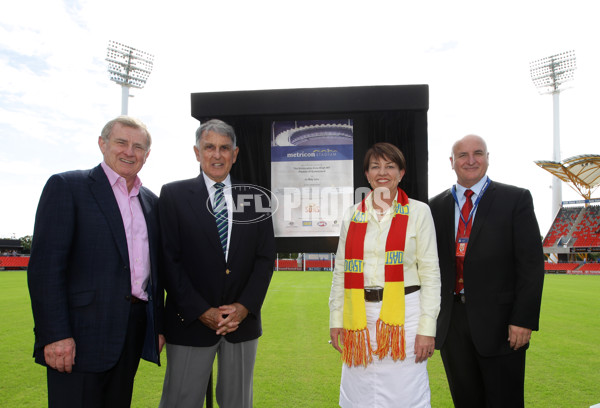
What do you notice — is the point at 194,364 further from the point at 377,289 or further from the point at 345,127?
the point at 345,127

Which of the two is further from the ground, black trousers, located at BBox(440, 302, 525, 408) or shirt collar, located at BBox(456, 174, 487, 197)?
shirt collar, located at BBox(456, 174, 487, 197)

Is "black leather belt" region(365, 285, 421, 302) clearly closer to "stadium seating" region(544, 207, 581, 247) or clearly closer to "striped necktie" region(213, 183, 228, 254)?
"striped necktie" region(213, 183, 228, 254)

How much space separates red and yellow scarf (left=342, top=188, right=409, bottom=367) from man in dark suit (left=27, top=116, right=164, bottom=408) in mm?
1044

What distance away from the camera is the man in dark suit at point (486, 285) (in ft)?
7.27

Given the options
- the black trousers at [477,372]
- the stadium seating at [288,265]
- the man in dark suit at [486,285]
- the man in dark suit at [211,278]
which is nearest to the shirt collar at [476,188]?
the man in dark suit at [486,285]

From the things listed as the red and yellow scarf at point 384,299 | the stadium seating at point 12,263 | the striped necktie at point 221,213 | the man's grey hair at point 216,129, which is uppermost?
the man's grey hair at point 216,129

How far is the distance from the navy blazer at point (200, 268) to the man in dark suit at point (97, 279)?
10 cm

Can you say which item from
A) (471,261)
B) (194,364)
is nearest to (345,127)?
(471,261)

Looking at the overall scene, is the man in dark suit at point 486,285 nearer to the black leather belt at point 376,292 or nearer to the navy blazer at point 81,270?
the black leather belt at point 376,292

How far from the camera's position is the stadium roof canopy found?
110 ft

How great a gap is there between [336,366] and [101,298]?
11.0ft

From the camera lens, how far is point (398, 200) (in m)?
2.17

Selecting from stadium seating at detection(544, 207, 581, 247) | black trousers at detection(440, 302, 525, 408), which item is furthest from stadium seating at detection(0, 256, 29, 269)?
stadium seating at detection(544, 207, 581, 247)

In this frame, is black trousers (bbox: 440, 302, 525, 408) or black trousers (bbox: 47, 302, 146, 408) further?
black trousers (bbox: 440, 302, 525, 408)
